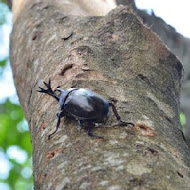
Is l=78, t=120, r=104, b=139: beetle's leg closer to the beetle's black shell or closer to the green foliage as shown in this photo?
the beetle's black shell

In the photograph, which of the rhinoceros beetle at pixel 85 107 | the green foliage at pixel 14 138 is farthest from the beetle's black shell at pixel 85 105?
the green foliage at pixel 14 138

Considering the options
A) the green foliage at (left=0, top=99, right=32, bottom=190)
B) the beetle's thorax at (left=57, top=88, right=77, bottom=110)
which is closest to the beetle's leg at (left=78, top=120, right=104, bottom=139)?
the beetle's thorax at (left=57, top=88, right=77, bottom=110)

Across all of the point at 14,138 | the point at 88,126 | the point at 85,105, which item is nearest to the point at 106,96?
the point at 85,105

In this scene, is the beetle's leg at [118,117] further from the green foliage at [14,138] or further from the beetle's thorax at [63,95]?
the green foliage at [14,138]

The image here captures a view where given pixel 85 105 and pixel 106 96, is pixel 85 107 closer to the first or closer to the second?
pixel 85 105

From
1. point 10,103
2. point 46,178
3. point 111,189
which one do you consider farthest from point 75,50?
point 10,103

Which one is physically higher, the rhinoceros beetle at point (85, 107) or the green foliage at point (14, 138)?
the rhinoceros beetle at point (85, 107)
